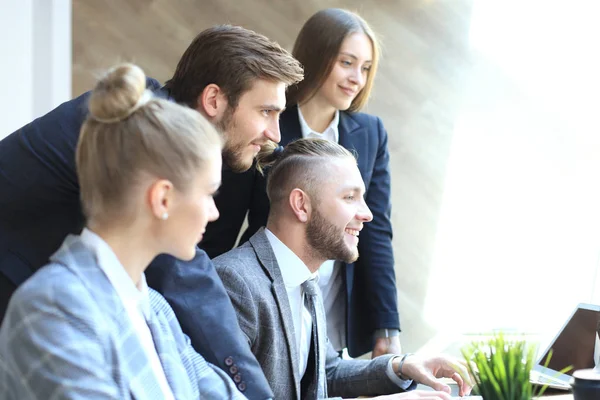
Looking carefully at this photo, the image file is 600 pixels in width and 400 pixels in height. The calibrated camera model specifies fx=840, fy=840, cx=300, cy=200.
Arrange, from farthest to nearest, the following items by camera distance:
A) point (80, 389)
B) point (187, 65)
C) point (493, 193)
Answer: point (493, 193), point (187, 65), point (80, 389)

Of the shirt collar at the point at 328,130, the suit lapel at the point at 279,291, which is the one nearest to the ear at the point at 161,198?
the suit lapel at the point at 279,291

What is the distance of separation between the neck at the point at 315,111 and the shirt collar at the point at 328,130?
17 millimetres

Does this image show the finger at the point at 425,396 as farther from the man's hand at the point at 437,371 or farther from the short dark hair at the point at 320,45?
the short dark hair at the point at 320,45

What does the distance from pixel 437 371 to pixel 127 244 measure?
97cm

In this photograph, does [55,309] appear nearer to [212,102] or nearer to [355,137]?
[212,102]

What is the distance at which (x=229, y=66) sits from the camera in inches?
74.5

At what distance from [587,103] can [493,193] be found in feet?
2.16

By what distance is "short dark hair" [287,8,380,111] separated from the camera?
2.55m

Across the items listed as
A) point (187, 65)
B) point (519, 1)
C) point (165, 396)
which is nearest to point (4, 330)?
point (165, 396)

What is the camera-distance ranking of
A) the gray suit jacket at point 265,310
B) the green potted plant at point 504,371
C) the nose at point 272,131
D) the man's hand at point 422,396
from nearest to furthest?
the green potted plant at point 504,371, the man's hand at point 422,396, the gray suit jacket at point 265,310, the nose at point 272,131

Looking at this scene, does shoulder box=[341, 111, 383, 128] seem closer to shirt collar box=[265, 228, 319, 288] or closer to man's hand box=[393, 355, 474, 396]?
shirt collar box=[265, 228, 319, 288]

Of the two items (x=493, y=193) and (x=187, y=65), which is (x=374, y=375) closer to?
(x=187, y=65)

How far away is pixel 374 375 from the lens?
2.03 metres

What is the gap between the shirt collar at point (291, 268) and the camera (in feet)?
6.61
